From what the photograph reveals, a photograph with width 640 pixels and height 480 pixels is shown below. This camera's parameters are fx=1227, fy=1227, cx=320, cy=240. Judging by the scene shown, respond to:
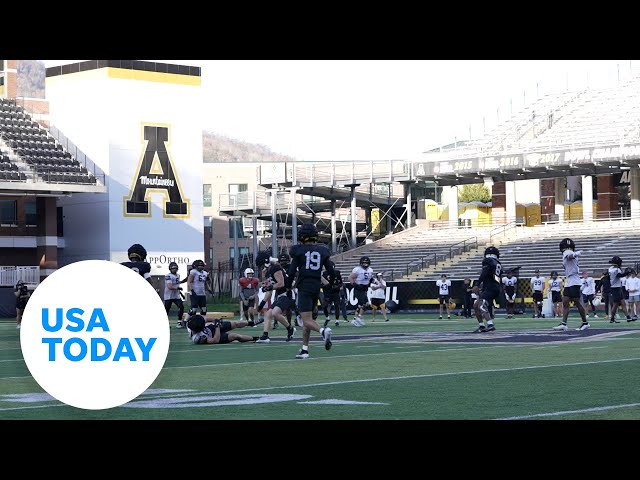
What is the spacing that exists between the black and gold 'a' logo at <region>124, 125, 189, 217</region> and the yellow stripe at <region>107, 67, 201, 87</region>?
7.43 ft

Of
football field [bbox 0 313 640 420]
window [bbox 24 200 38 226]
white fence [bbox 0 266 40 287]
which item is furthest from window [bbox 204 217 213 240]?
football field [bbox 0 313 640 420]

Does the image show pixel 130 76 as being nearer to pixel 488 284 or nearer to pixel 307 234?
pixel 488 284

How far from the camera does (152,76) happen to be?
5662 cm

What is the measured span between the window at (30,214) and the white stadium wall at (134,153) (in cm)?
274

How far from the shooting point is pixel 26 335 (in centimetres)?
758

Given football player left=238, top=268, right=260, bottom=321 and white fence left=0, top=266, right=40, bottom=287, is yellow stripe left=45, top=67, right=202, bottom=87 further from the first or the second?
football player left=238, top=268, right=260, bottom=321

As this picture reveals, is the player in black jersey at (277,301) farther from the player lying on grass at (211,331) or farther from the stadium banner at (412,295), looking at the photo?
the stadium banner at (412,295)

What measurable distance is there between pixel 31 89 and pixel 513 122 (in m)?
78.2

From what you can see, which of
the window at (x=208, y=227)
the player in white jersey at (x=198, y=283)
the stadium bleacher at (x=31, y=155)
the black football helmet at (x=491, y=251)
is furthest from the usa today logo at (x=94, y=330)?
the window at (x=208, y=227)

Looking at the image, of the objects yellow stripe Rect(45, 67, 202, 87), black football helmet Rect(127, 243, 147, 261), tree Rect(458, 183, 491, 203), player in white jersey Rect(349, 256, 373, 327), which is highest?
yellow stripe Rect(45, 67, 202, 87)

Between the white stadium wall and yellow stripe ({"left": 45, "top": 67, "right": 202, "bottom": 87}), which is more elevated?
yellow stripe ({"left": 45, "top": 67, "right": 202, "bottom": 87})

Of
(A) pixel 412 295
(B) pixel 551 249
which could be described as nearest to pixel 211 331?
(A) pixel 412 295

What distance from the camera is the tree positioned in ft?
238
